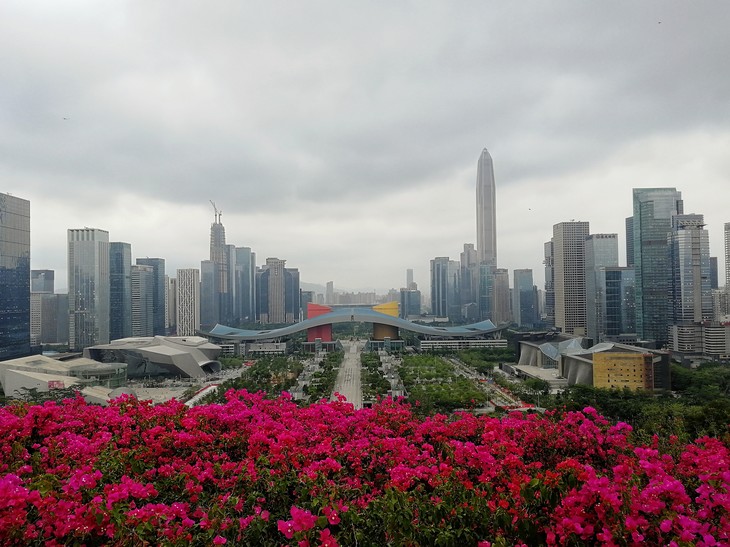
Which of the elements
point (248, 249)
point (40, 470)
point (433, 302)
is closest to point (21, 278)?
point (40, 470)

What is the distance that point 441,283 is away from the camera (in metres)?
51.1

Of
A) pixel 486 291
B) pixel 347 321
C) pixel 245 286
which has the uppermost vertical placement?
pixel 245 286

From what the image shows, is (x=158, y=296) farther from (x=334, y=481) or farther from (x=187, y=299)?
(x=334, y=481)

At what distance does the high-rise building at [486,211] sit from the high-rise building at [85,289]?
5035 cm

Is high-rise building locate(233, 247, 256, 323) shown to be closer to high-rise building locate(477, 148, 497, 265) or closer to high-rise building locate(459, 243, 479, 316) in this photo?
high-rise building locate(459, 243, 479, 316)

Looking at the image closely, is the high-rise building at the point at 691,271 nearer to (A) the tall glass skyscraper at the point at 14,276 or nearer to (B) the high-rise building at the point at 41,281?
(A) the tall glass skyscraper at the point at 14,276

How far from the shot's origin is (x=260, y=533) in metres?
1.54

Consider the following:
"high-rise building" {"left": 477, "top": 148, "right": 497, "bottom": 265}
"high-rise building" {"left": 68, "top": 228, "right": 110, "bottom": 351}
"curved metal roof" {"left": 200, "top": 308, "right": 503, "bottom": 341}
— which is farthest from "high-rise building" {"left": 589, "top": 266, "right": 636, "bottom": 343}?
"high-rise building" {"left": 477, "top": 148, "right": 497, "bottom": 265}

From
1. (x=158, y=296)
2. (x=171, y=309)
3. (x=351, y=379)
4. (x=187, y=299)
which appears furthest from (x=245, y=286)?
(x=351, y=379)

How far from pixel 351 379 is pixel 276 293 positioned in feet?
96.7

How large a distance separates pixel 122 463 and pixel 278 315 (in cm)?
4314

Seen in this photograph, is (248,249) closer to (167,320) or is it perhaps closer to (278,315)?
(278,315)

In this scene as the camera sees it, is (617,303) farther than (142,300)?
No

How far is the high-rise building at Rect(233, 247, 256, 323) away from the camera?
48219mm
